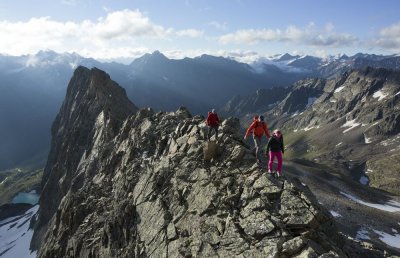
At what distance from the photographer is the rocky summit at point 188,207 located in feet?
90.5

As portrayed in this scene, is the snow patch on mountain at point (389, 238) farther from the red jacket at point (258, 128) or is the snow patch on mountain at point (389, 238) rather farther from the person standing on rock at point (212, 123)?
the red jacket at point (258, 128)

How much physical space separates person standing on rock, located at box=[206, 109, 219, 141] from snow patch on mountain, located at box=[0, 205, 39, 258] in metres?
89.4

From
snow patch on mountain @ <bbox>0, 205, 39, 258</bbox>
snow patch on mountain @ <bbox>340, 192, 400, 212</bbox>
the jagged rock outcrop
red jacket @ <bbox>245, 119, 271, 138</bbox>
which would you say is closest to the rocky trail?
snow patch on mountain @ <bbox>340, 192, 400, 212</bbox>

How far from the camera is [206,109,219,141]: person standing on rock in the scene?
4159 centimetres

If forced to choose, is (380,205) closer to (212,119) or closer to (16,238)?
(212,119)

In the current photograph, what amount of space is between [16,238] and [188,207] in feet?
434

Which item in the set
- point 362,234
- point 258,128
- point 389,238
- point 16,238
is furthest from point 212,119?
point 16,238

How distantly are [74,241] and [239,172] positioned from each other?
87.0 feet

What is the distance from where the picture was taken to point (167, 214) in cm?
3775

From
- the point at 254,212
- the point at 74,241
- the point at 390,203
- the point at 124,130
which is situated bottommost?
the point at 390,203

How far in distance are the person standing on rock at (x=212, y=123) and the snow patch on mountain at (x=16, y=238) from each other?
89424 millimetres

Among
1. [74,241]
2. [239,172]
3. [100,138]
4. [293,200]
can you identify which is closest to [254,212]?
[293,200]

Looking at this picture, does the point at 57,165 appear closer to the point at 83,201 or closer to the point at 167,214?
the point at 83,201

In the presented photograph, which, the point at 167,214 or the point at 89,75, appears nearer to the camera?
the point at 167,214
